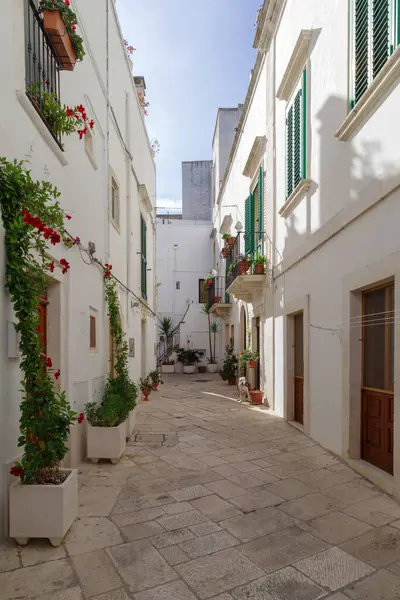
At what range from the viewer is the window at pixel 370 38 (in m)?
4.09

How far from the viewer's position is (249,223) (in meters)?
11.8

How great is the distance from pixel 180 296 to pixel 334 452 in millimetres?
17446

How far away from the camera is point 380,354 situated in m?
4.63

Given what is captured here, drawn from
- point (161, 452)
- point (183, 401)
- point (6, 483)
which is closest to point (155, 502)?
point (6, 483)

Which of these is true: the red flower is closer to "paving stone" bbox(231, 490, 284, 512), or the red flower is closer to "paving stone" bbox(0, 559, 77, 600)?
"paving stone" bbox(0, 559, 77, 600)

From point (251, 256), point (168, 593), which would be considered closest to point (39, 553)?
point (168, 593)

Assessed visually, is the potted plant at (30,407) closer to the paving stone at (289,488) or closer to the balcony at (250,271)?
the paving stone at (289,488)

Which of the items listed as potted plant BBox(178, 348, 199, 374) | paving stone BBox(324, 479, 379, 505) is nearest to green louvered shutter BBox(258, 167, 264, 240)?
paving stone BBox(324, 479, 379, 505)

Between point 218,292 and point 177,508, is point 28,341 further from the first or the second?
point 218,292

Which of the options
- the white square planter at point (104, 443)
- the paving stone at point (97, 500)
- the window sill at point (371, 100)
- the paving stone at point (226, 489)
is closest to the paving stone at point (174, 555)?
the paving stone at point (97, 500)

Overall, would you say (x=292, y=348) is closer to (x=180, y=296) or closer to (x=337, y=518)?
(x=337, y=518)

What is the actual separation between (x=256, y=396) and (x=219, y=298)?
27.6 feet

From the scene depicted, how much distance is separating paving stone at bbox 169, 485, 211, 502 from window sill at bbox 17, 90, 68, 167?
3645 mm

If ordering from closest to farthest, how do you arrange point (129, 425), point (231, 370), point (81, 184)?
point (81, 184) < point (129, 425) < point (231, 370)
